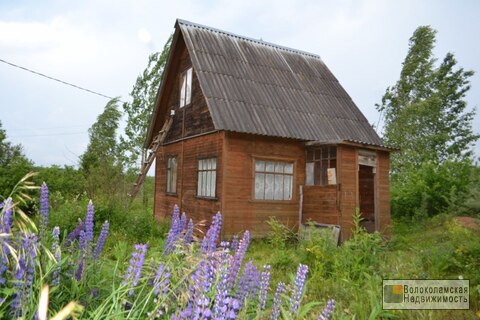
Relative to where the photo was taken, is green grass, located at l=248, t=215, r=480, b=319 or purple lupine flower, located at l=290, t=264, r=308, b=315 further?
green grass, located at l=248, t=215, r=480, b=319

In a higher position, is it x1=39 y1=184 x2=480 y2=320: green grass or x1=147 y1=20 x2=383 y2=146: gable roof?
x1=147 y1=20 x2=383 y2=146: gable roof

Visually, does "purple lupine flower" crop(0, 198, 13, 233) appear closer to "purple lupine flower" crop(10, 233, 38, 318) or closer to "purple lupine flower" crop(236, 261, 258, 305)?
"purple lupine flower" crop(10, 233, 38, 318)

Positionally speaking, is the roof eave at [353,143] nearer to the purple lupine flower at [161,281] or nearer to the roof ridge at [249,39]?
the roof ridge at [249,39]

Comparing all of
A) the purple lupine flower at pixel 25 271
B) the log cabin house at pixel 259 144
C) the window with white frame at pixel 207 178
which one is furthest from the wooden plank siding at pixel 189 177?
the purple lupine flower at pixel 25 271

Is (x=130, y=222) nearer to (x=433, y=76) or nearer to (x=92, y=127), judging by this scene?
(x=92, y=127)

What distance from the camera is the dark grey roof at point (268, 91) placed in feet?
36.6

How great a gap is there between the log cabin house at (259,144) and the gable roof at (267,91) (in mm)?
45

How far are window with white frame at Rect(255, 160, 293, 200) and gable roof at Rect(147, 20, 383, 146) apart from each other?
0.99 m

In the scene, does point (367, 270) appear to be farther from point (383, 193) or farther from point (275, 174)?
point (383, 193)

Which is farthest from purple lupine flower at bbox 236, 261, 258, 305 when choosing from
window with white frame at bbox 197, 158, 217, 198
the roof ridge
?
the roof ridge

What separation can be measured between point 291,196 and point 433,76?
19.5 meters

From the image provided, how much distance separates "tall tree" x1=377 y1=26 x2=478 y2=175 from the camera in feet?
81.9

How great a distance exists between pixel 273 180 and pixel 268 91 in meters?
3.24

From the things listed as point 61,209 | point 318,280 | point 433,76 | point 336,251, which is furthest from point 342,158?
point 433,76
